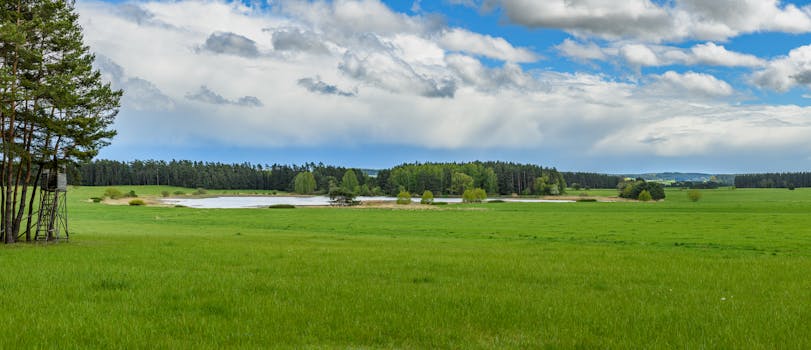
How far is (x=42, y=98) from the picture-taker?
3005 cm

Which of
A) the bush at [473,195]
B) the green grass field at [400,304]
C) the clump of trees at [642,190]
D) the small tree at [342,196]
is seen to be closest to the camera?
the green grass field at [400,304]

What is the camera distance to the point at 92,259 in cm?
2014

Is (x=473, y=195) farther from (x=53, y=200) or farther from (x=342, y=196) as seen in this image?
(x=53, y=200)

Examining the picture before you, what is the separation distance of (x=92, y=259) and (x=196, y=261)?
4.47 metres

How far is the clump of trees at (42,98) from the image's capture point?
28.9m

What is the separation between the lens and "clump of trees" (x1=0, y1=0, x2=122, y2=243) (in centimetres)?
2891

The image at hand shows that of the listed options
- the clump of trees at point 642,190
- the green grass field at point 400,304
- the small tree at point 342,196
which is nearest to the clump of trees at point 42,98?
the green grass field at point 400,304

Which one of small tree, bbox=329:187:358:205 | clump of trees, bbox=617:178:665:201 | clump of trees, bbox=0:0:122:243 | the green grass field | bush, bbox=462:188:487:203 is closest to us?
the green grass field

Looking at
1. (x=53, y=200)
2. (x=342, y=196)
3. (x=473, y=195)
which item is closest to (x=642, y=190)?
(x=473, y=195)

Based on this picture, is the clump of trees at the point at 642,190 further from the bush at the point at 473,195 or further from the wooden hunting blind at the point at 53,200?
the wooden hunting blind at the point at 53,200

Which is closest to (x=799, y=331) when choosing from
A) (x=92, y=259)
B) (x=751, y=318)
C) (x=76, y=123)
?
(x=751, y=318)

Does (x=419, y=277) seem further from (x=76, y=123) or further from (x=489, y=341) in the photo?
(x=76, y=123)

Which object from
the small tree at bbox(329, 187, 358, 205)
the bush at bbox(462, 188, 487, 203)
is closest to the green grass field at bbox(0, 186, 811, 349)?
the small tree at bbox(329, 187, 358, 205)

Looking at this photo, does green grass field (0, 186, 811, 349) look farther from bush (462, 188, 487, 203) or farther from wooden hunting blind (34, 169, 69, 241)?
bush (462, 188, 487, 203)
